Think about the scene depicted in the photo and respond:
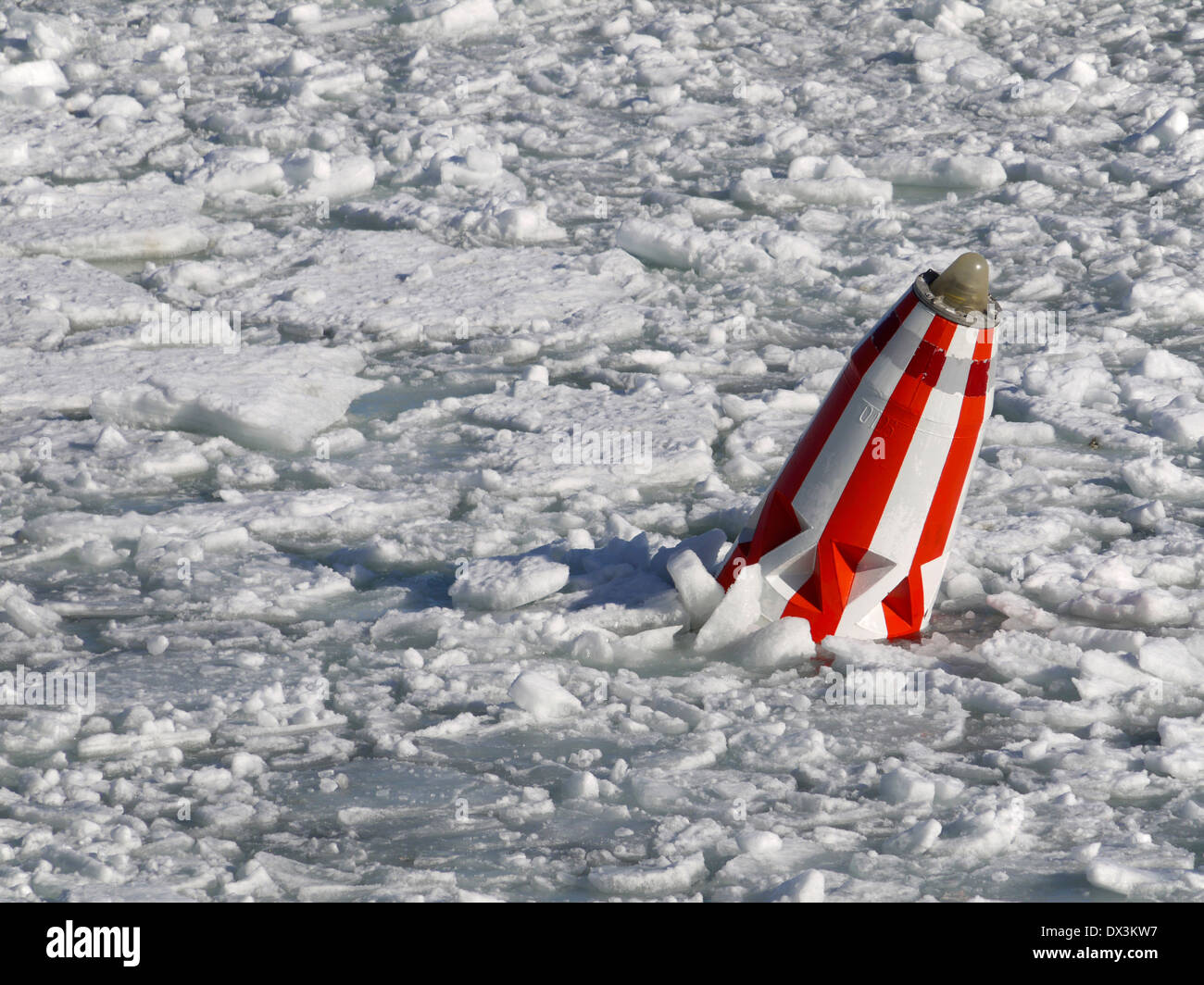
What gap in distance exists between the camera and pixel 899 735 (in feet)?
11.2

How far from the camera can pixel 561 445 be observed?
496 cm

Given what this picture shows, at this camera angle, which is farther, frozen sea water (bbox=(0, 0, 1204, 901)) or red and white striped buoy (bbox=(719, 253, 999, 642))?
red and white striped buoy (bbox=(719, 253, 999, 642))

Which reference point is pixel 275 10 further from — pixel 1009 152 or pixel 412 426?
pixel 412 426

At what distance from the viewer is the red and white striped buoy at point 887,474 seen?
11.3 feet

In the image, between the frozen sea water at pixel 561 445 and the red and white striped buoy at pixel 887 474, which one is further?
the red and white striped buoy at pixel 887 474

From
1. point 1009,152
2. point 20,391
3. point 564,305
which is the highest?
point 1009,152

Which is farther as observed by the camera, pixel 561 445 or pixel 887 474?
pixel 561 445

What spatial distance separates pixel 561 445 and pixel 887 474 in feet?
5.39

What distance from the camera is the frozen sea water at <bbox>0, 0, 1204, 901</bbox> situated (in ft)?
10.1

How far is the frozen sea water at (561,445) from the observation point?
10.1 feet

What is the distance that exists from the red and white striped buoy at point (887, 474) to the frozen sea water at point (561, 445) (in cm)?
14

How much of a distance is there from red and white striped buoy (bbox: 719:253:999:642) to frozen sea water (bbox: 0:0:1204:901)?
0.47 ft

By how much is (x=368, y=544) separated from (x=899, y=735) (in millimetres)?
1733
